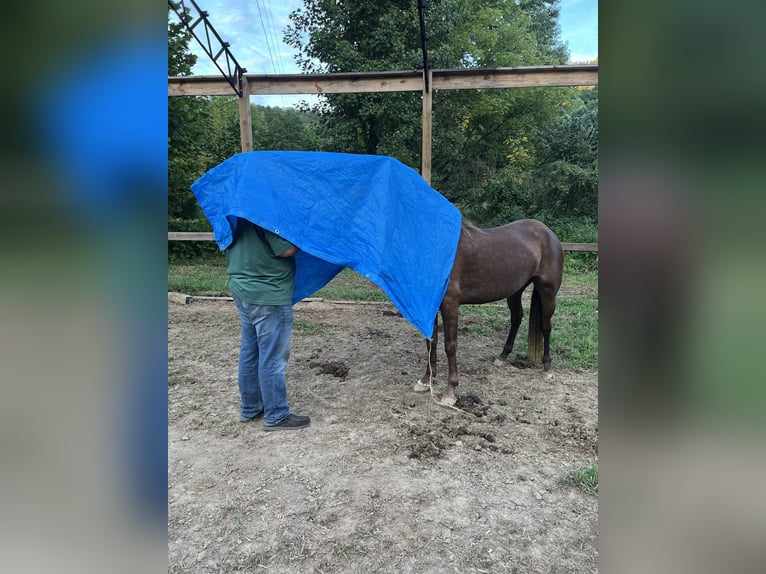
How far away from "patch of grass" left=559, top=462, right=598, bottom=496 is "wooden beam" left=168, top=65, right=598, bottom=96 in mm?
5088

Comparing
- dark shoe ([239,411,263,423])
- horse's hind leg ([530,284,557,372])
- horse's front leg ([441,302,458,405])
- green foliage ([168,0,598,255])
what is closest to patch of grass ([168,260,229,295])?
green foliage ([168,0,598,255])

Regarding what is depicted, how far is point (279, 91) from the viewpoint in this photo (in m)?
6.71

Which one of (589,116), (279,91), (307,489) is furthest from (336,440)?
(589,116)

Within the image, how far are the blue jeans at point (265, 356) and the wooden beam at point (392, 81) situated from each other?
4263mm

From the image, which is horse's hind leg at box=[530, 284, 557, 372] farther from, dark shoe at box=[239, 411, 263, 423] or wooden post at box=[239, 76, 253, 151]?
wooden post at box=[239, 76, 253, 151]

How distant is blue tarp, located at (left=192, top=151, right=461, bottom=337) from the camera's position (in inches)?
121

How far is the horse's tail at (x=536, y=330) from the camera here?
4.68 m

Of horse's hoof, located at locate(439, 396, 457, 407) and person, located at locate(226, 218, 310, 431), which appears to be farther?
horse's hoof, located at locate(439, 396, 457, 407)

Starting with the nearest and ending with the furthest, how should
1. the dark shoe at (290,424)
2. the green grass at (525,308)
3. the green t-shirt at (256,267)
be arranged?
the green t-shirt at (256,267) → the dark shoe at (290,424) → the green grass at (525,308)

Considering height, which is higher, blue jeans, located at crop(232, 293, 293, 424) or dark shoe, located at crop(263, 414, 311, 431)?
blue jeans, located at crop(232, 293, 293, 424)

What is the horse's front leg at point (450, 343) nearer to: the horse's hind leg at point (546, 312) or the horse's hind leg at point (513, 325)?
the horse's hind leg at point (513, 325)

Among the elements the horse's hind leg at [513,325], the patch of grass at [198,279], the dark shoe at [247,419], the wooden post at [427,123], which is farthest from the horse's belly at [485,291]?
the patch of grass at [198,279]
